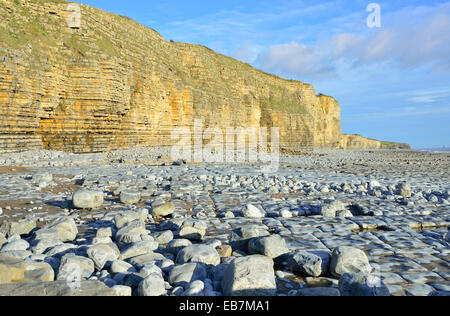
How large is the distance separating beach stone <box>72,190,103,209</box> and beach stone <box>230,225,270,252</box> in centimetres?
269

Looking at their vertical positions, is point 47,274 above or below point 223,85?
below

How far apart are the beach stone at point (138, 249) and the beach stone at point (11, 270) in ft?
2.66

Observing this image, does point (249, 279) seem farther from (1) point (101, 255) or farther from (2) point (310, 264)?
(1) point (101, 255)

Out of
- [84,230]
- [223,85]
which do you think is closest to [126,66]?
[223,85]

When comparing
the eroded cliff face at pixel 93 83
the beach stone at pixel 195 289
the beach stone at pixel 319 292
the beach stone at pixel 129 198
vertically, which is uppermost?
the eroded cliff face at pixel 93 83

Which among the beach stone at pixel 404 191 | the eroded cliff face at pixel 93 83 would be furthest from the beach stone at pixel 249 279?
the eroded cliff face at pixel 93 83

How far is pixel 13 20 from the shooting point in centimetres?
1529

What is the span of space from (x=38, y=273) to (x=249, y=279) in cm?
149

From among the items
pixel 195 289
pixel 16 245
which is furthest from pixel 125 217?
pixel 195 289

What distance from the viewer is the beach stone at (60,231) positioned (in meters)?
3.19

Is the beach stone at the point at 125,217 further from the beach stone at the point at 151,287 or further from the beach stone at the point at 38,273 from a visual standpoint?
the beach stone at the point at 151,287

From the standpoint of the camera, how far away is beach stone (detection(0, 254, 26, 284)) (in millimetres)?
2018
